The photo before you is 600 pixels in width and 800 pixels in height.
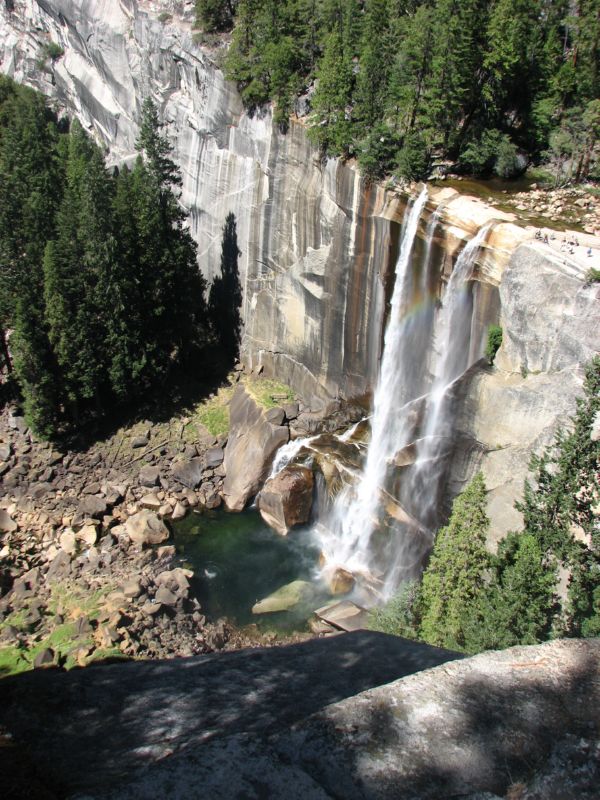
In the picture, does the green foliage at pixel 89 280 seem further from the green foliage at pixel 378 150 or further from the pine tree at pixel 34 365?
the green foliage at pixel 378 150

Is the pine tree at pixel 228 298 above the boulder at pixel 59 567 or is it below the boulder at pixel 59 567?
above

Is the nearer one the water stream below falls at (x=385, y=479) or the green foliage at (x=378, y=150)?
the water stream below falls at (x=385, y=479)

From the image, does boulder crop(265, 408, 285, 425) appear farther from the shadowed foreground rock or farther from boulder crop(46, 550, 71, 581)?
the shadowed foreground rock

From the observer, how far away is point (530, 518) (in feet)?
57.8

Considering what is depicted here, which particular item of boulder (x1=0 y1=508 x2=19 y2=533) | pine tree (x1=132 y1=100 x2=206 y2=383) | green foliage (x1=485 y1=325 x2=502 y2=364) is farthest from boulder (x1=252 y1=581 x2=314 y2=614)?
pine tree (x1=132 y1=100 x2=206 y2=383)

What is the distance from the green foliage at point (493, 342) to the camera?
2244 centimetres

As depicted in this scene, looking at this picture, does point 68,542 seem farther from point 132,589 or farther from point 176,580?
point 176,580

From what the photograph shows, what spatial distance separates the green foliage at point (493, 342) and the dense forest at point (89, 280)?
17531mm

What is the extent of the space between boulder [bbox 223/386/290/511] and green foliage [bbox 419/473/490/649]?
44.4 feet

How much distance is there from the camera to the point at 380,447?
28.3m

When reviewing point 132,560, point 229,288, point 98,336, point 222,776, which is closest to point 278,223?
point 229,288

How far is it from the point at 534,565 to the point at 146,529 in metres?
17.4

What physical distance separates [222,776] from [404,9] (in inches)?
1368

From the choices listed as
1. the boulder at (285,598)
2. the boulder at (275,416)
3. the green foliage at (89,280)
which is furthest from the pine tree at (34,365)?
the boulder at (285,598)
